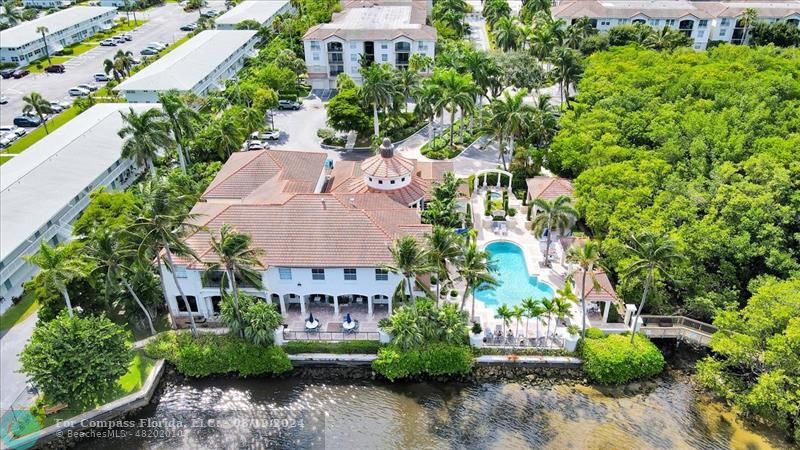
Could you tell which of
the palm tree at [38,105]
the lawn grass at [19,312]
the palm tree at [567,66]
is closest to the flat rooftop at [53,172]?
the lawn grass at [19,312]

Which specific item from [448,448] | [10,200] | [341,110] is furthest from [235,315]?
[341,110]

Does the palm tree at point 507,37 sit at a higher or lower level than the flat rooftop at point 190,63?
higher

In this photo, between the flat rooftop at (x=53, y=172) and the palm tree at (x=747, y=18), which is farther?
the palm tree at (x=747, y=18)

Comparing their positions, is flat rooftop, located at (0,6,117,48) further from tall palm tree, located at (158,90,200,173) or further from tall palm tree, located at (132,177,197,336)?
tall palm tree, located at (132,177,197,336)

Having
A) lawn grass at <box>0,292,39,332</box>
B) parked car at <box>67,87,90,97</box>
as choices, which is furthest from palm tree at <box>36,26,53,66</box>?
lawn grass at <box>0,292,39,332</box>

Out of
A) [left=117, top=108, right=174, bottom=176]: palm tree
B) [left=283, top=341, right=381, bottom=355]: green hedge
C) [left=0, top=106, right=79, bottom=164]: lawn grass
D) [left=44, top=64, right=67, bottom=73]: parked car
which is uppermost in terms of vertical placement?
[left=117, top=108, right=174, bottom=176]: palm tree

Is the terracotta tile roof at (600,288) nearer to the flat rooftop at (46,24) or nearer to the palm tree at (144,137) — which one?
the palm tree at (144,137)
